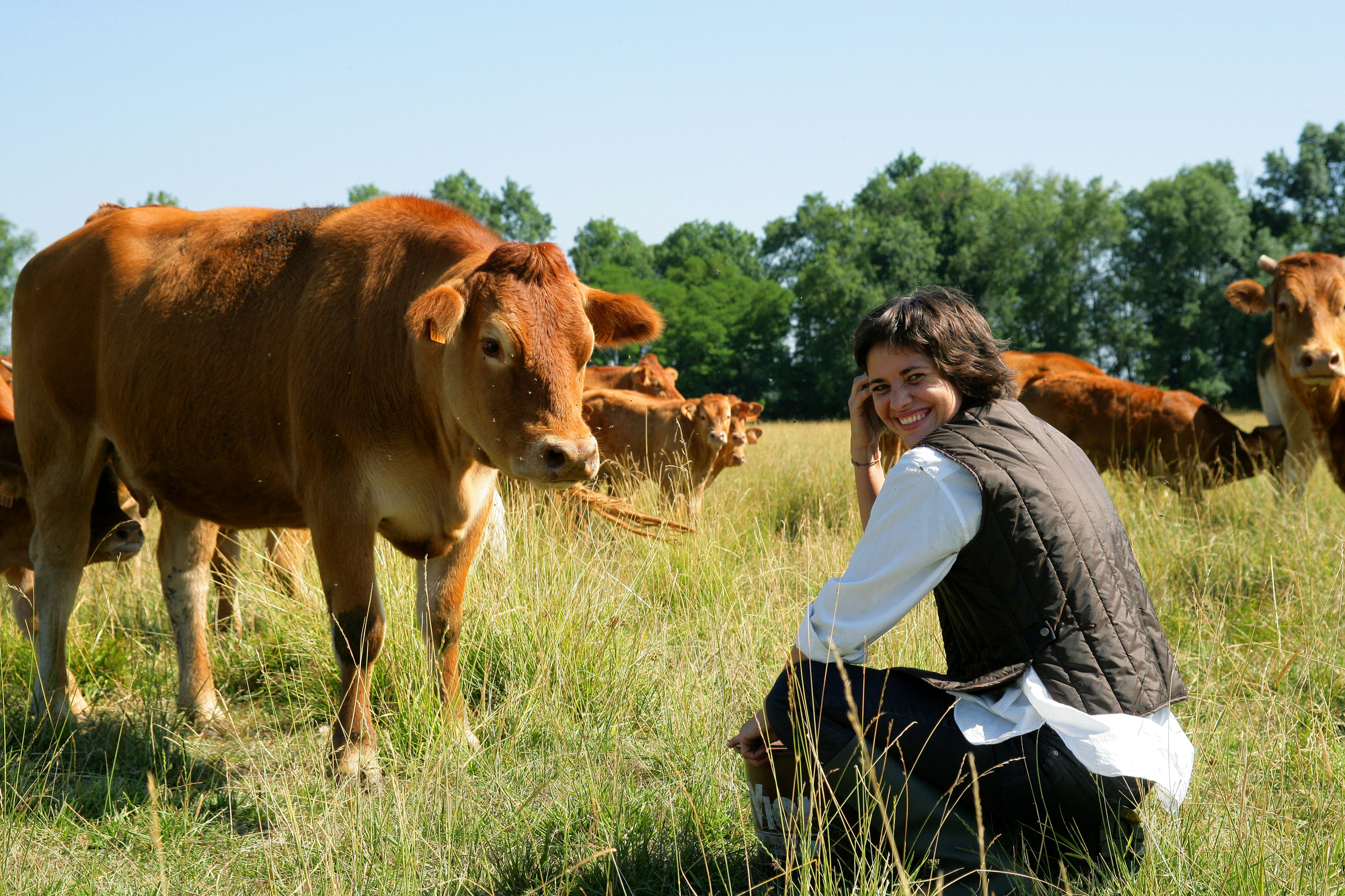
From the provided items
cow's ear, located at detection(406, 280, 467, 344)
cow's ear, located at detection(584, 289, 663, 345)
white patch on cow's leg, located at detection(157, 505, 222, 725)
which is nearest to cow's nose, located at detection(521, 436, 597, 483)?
cow's ear, located at detection(406, 280, 467, 344)

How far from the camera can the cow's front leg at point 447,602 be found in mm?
4254

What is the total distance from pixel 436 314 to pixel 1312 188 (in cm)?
5043

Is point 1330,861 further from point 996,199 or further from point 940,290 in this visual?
point 996,199

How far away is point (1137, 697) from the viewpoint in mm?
2373

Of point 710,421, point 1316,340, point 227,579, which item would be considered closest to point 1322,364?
point 1316,340

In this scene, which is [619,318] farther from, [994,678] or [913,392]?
[994,678]

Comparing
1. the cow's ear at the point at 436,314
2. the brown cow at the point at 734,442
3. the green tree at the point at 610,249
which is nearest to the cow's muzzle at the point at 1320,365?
the brown cow at the point at 734,442

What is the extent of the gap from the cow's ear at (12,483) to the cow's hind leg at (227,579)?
983mm

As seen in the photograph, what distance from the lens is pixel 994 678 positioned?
2365 millimetres

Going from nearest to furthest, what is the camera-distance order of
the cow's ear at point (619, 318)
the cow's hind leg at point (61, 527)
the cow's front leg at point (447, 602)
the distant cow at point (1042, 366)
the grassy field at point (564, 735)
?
the grassy field at point (564, 735)
the cow's ear at point (619, 318)
the cow's front leg at point (447, 602)
the cow's hind leg at point (61, 527)
the distant cow at point (1042, 366)

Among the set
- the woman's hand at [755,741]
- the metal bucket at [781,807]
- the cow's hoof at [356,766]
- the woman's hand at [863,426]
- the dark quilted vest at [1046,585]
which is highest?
the woman's hand at [863,426]

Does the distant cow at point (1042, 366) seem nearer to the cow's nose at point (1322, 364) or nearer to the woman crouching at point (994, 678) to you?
the cow's nose at point (1322, 364)

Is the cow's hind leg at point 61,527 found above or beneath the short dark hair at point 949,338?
beneath

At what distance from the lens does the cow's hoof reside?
11.9ft
